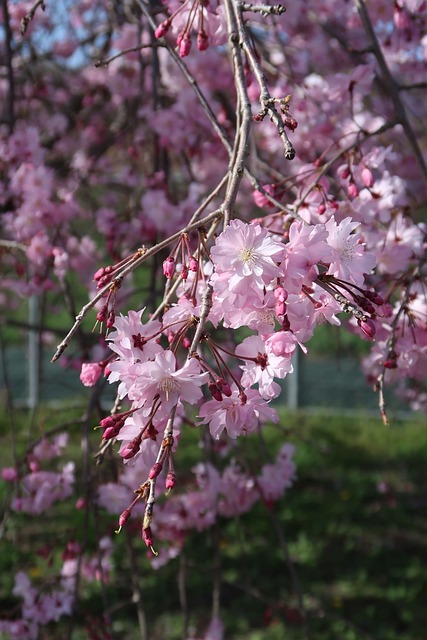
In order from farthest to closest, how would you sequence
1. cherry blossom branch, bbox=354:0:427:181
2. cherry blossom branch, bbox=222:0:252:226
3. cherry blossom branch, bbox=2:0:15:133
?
1. cherry blossom branch, bbox=2:0:15:133
2. cherry blossom branch, bbox=354:0:427:181
3. cherry blossom branch, bbox=222:0:252:226

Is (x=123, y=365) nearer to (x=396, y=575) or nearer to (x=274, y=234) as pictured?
(x=274, y=234)

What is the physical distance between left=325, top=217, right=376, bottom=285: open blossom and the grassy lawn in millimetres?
1484

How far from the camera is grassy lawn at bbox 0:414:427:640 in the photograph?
3.31 meters

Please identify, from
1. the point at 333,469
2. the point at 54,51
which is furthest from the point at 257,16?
the point at 333,469

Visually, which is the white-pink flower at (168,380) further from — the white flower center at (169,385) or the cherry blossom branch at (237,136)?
the cherry blossom branch at (237,136)

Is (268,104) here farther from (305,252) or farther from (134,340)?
(134,340)

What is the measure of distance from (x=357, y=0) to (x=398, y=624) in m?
2.70

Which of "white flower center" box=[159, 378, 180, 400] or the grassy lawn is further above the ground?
"white flower center" box=[159, 378, 180, 400]

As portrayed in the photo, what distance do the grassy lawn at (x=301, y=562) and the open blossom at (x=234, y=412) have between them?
1.36m

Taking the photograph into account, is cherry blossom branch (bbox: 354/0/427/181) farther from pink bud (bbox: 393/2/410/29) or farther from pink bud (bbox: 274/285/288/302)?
pink bud (bbox: 274/285/288/302)

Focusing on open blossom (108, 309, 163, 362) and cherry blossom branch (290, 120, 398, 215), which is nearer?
open blossom (108, 309, 163, 362)

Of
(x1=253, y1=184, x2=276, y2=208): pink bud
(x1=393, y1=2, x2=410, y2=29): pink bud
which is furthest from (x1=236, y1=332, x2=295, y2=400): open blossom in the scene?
(x1=393, y1=2, x2=410, y2=29): pink bud

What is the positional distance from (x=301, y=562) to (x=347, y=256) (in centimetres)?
317

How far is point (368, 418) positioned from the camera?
644 cm
